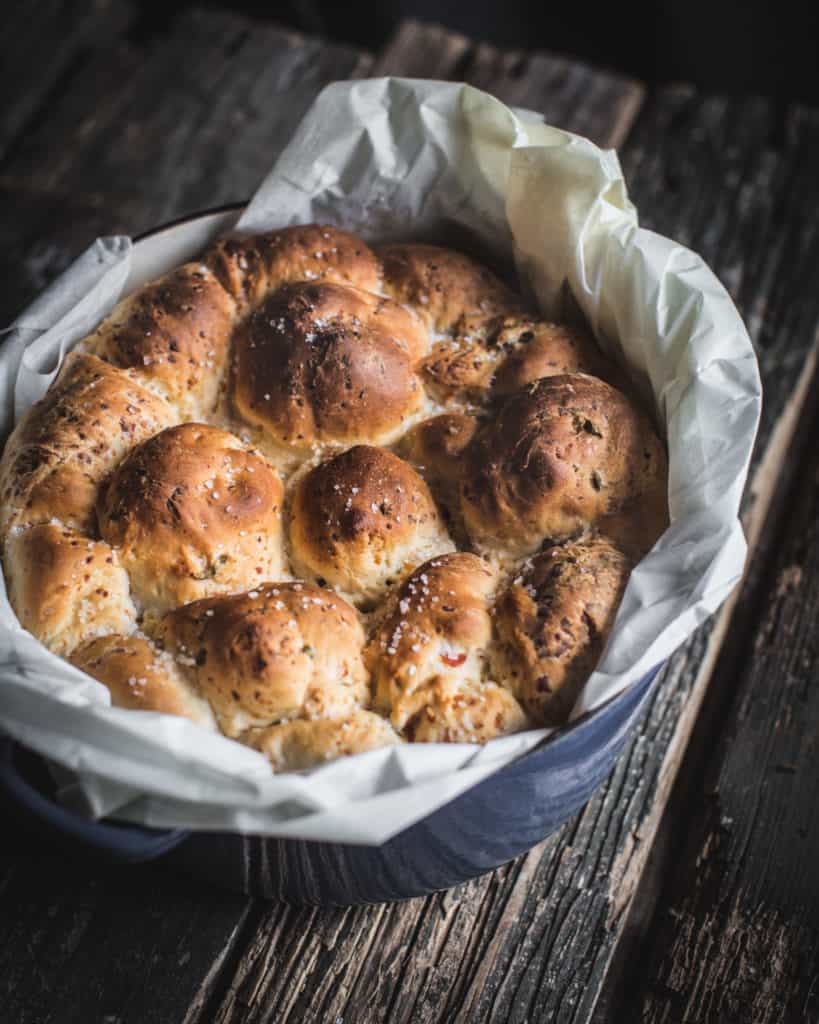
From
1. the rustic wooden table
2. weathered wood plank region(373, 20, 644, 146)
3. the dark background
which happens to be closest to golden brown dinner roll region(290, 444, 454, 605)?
the rustic wooden table

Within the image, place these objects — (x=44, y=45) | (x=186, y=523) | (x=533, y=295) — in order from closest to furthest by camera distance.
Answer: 1. (x=186, y=523)
2. (x=533, y=295)
3. (x=44, y=45)

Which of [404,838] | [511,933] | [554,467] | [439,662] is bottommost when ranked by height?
[511,933]

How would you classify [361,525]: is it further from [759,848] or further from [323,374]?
[759,848]

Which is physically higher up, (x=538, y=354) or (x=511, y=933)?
(x=538, y=354)

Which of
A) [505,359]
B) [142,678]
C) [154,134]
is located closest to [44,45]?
[154,134]

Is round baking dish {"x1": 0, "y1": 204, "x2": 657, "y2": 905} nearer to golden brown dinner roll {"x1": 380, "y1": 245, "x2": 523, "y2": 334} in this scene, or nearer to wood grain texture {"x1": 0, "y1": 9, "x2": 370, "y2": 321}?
golden brown dinner roll {"x1": 380, "y1": 245, "x2": 523, "y2": 334}

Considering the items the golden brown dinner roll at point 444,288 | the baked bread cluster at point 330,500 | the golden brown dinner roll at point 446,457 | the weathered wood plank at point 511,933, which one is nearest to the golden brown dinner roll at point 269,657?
the baked bread cluster at point 330,500

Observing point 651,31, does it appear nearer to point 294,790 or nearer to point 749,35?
point 749,35
